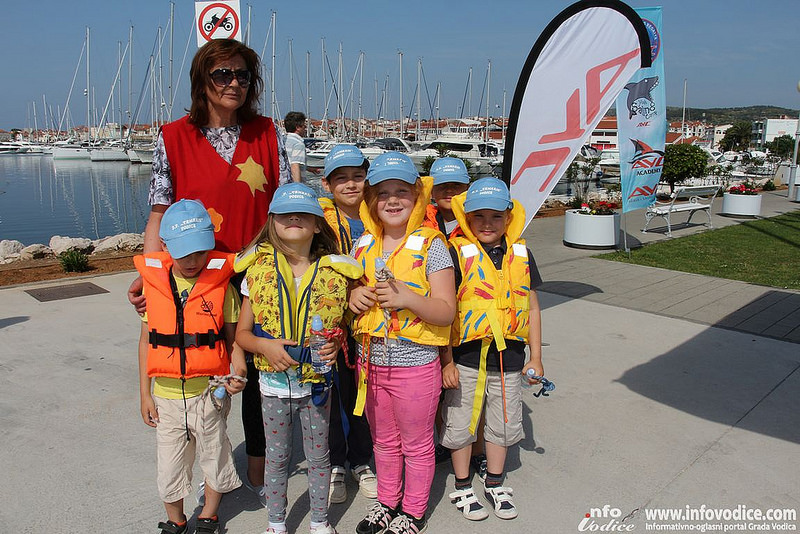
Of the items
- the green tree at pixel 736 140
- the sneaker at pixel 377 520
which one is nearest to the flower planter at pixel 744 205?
the sneaker at pixel 377 520

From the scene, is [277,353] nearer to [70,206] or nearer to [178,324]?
[178,324]

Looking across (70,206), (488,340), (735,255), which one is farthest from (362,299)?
(70,206)

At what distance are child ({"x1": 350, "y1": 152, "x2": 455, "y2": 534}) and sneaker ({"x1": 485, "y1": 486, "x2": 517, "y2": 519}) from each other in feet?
1.24

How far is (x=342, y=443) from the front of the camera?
305 cm

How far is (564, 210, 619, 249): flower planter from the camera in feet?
32.7

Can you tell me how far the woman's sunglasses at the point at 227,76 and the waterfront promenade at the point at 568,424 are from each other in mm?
2009

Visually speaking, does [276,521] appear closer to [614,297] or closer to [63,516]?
[63,516]

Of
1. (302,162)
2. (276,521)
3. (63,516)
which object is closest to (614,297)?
(302,162)

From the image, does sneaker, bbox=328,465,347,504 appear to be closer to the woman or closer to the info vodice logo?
the woman

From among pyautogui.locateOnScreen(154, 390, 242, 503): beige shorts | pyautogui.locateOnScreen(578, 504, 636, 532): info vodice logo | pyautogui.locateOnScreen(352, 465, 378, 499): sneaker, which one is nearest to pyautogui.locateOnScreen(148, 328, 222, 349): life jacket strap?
pyautogui.locateOnScreen(154, 390, 242, 503): beige shorts

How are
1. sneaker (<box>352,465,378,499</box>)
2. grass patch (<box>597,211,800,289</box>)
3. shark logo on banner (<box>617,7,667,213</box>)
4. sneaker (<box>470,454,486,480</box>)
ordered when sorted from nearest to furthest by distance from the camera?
sneaker (<box>352,465,378,499</box>) < sneaker (<box>470,454,486,480</box>) < grass patch (<box>597,211,800,289</box>) < shark logo on banner (<box>617,7,667,213</box>)

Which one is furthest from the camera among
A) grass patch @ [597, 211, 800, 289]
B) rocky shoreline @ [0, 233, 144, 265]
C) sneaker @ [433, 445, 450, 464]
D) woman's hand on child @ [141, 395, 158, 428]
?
rocky shoreline @ [0, 233, 144, 265]

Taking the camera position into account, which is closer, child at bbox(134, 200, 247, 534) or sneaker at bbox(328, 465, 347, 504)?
child at bbox(134, 200, 247, 534)

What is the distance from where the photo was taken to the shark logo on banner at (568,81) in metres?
4.50
